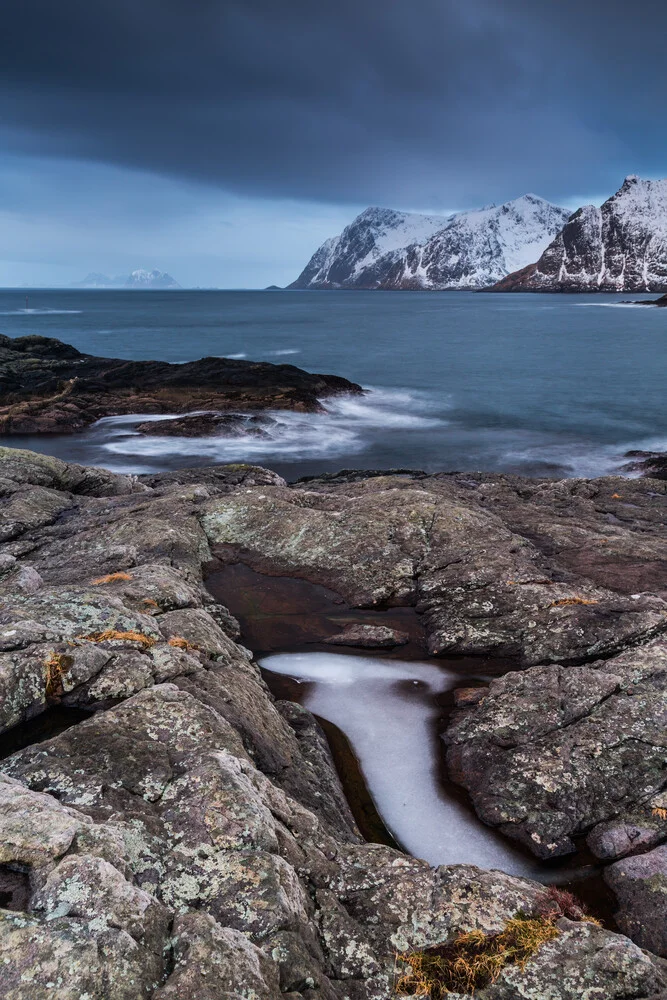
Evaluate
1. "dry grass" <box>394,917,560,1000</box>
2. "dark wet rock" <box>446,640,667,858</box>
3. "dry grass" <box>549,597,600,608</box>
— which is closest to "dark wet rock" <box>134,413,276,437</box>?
"dry grass" <box>549,597,600,608</box>

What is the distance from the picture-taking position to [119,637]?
1044cm

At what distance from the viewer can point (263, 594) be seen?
56.7 ft

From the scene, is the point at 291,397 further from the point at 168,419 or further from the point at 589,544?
the point at 589,544

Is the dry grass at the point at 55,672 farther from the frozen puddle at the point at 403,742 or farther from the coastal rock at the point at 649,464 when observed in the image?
the coastal rock at the point at 649,464

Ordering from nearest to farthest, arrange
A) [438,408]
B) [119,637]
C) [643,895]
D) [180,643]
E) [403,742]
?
[643,895]
[119,637]
[180,643]
[403,742]
[438,408]

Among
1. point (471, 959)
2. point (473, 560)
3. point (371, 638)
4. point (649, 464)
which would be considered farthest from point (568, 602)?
point (649, 464)

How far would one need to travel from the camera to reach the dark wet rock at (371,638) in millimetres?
14930

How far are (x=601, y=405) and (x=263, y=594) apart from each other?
57.5m

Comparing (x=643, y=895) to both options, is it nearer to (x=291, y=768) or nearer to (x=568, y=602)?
(x=291, y=768)

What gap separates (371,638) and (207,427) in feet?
129

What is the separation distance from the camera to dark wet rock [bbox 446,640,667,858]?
9.73 m

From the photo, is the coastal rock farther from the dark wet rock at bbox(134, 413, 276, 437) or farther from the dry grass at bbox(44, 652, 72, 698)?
the dry grass at bbox(44, 652, 72, 698)

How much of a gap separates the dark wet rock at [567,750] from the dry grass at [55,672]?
277 inches

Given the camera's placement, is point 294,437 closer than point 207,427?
No
